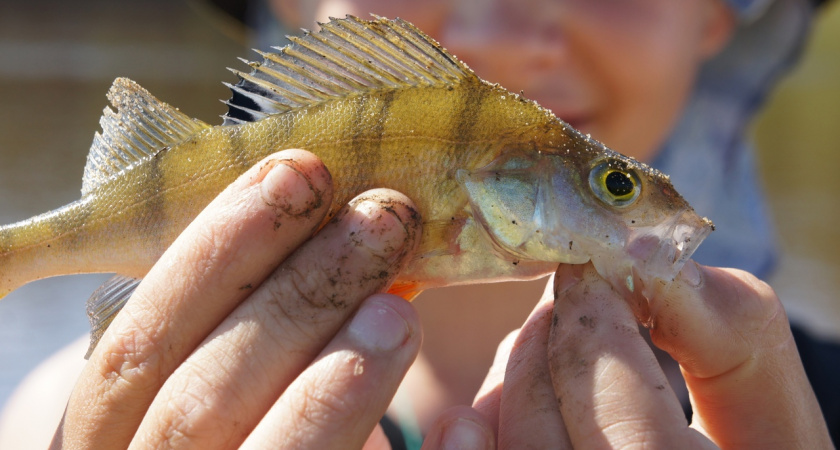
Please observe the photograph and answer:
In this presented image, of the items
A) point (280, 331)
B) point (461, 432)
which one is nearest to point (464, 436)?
point (461, 432)

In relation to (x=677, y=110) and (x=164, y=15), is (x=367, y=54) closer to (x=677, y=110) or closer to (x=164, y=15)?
(x=677, y=110)

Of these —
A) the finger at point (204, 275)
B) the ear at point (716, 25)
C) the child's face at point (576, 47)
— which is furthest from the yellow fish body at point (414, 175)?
the ear at point (716, 25)

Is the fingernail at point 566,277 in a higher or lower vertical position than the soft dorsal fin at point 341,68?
lower

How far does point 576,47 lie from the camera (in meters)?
2.50

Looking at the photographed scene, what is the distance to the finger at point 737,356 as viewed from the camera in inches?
53.9

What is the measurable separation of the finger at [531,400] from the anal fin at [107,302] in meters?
0.82

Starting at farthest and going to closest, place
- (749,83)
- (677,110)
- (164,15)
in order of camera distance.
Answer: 1. (164,15)
2. (749,83)
3. (677,110)

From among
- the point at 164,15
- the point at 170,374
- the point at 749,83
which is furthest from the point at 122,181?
the point at 164,15

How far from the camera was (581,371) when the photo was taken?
1.22m

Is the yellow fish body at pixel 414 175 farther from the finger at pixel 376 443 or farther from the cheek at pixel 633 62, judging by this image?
the cheek at pixel 633 62

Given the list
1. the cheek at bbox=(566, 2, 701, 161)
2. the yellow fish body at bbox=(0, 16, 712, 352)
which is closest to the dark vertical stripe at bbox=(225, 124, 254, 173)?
the yellow fish body at bbox=(0, 16, 712, 352)

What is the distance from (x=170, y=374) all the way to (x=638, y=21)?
1.91 meters

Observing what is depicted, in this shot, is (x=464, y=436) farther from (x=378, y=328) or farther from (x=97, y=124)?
(x=97, y=124)

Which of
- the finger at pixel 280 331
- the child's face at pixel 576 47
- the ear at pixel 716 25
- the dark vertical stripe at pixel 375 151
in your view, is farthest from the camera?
the ear at pixel 716 25
